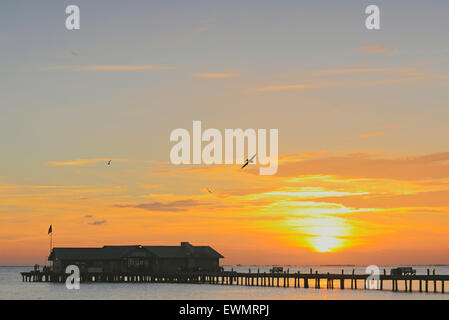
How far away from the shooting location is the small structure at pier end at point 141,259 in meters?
137

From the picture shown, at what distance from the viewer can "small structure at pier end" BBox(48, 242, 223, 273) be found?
13675cm

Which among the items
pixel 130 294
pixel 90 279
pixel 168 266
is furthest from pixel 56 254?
pixel 130 294

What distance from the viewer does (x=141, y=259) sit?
138125 millimetres

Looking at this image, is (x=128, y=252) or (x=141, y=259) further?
(x=128, y=252)

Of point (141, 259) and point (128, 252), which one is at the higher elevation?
point (128, 252)
